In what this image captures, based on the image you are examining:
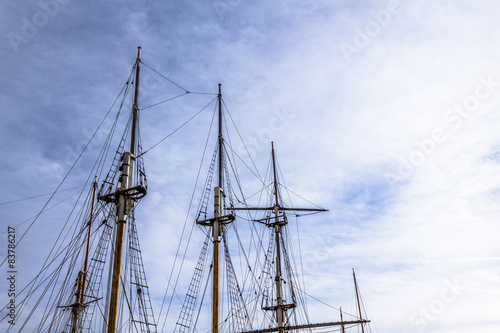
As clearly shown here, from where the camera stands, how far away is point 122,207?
1108 inches

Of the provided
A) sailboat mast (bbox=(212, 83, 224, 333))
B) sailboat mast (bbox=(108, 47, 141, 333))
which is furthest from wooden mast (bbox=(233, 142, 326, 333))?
sailboat mast (bbox=(108, 47, 141, 333))

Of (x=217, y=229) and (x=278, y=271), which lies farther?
(x=278, y=271)

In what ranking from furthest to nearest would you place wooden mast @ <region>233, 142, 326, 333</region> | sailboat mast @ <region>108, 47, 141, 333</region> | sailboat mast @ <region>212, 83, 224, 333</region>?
wooden mast @ <region>233, 142, 326, 333</region>, sailboat mast @ <region>212, 83, 224, 333</region>, sailboat mast @ <region>108, 47, 141, 333</region>

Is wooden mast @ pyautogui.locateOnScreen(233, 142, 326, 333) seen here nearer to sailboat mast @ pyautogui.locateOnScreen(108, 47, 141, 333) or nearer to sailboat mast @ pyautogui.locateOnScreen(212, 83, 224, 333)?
sailboat mast @ pyautogui.locateOnScreen(212, 83, 224, 333)

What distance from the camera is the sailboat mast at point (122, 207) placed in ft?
79.7

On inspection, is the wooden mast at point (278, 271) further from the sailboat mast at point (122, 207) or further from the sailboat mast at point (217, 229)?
the sailboat mast at point (122, 207)

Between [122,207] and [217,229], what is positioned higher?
[217,229]

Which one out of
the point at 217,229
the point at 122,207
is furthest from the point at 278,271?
the point at 122,207

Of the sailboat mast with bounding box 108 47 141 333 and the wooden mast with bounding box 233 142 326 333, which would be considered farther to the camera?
the wooden mast with bounding box 233 142 326 333

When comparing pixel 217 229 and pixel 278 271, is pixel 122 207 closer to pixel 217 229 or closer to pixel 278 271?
pixel 217 229

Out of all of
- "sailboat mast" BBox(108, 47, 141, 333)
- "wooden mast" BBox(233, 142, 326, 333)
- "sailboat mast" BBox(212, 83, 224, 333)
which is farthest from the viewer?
"wooden mast" BBox(233, 142, 326, 333)

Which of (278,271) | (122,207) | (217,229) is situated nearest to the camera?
(122,207)

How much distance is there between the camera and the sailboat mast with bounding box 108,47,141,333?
24284 mm

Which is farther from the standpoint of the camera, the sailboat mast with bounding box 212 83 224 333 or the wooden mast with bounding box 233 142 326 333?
the wooden mast with bounding box 233 142 326 333
